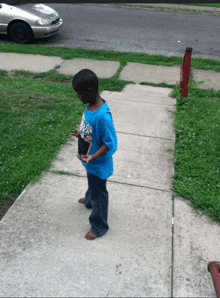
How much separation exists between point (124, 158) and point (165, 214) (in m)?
1.15

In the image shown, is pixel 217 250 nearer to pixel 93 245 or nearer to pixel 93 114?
pixel 93 245

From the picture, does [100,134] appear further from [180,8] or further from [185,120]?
[180,8]

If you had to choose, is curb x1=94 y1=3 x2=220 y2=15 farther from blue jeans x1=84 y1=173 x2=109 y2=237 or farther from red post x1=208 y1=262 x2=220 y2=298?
red post x1=208 y1=262 x2=220 y2=298

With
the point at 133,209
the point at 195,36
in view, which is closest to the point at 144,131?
the point at 133,209

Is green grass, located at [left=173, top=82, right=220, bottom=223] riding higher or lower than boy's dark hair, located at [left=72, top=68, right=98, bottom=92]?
lower

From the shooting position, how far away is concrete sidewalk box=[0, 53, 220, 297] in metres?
2.45

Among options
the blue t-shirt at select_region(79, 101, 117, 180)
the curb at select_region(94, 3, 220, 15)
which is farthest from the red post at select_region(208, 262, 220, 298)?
the curb at select_region(94, 3, 220, 15)

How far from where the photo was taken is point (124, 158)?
4.16 meters

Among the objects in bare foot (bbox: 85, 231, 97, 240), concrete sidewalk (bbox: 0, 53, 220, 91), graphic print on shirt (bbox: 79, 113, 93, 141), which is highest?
graphic print on shirt (bbox: 79, 113, 93, 141)

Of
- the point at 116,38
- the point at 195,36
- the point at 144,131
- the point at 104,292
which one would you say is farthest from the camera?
the point at 195,36

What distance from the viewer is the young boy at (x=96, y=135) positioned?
7.62 ft

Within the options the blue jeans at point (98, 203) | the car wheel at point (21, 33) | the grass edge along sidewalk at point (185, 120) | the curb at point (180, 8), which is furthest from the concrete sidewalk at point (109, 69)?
the curb at point (180, 8)

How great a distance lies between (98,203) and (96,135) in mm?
631

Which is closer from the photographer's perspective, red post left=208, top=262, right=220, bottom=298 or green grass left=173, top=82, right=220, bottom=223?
red post left=208, top=262, right=220, bottom=298
